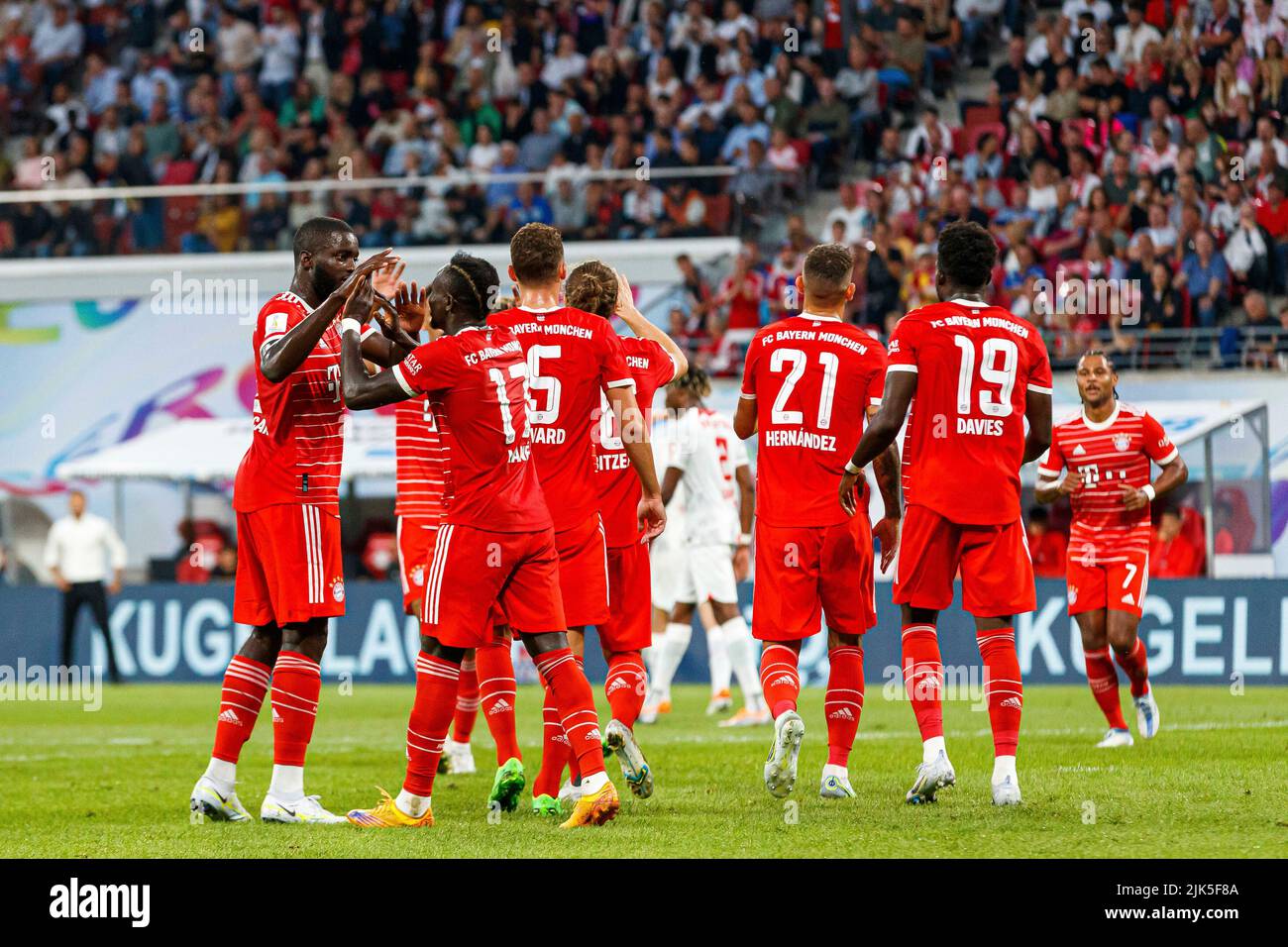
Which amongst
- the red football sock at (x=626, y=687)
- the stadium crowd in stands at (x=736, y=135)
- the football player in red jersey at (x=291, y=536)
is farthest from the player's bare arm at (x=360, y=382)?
the stadium crowd in stands at (x=736, y=135)

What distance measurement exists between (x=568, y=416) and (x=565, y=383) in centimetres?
17

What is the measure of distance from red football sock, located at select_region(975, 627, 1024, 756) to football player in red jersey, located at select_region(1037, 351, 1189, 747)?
3.47 metres

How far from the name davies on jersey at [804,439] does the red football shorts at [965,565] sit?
505 millimetres

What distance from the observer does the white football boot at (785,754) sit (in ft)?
26.2

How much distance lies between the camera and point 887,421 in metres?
8.07

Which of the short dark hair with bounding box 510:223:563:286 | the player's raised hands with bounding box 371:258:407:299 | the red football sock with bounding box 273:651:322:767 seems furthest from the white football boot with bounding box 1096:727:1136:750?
the player's raised hands with bounding box 371:258:407:299

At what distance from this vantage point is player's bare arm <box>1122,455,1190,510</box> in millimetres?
11586

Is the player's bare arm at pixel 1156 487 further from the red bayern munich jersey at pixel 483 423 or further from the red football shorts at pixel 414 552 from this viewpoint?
the red bayern munich jersey at pixel 483 423

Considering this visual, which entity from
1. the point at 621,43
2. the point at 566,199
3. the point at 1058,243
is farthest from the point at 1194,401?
the point at 621,43

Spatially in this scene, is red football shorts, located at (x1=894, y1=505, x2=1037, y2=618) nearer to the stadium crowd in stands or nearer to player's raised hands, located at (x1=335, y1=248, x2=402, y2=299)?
player's raised hands, located at (x1=335, y1=248, x2=402, y2=299)

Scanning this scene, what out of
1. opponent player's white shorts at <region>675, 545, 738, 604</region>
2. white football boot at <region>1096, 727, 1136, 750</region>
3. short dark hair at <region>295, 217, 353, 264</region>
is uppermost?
short dark hair at <region>295, 217, 353, 264</region>

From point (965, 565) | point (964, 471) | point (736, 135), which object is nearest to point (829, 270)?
point (964, 471)
